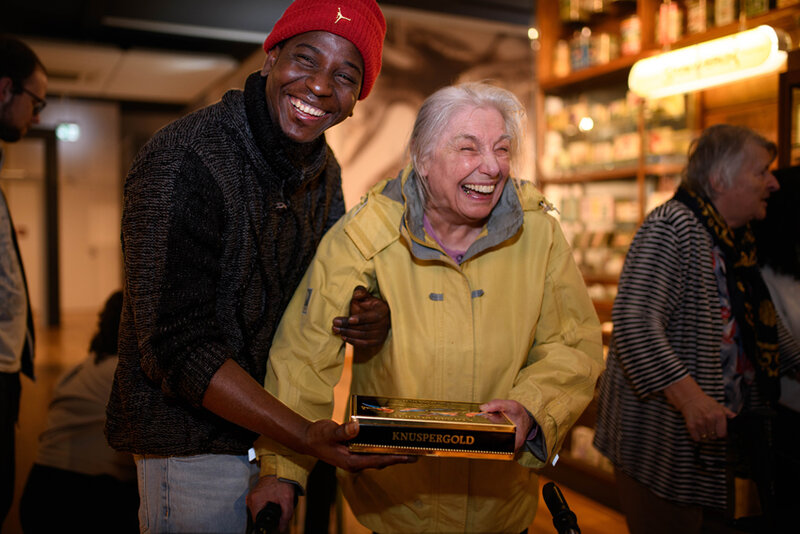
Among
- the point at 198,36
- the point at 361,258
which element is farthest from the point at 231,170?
the point at 198,36

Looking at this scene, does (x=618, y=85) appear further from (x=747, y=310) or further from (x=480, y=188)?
(x=480, y=188)

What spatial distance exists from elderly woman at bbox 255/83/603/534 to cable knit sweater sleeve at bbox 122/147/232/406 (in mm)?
258

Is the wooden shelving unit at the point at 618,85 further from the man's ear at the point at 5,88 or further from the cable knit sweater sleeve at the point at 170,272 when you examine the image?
the man's ear at the point at 5,88

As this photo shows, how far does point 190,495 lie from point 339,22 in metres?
1.12

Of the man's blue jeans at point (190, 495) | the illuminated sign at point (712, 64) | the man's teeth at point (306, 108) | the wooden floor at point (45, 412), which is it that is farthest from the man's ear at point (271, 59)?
the illuminated sign at point (712, 64)

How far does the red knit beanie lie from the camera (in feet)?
4.64

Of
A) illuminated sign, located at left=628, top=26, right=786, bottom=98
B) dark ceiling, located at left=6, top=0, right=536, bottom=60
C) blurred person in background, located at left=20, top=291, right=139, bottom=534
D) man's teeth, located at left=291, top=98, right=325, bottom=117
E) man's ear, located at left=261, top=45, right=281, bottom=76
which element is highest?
dark ceiling, located at left=6, top=0, right=536, bottom=60

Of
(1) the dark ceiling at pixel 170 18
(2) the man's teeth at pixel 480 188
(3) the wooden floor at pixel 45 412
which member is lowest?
(3) the wooden floor at pixel 45 412

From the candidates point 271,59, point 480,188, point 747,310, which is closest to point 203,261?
point 271,59

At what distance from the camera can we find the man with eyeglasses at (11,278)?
2.29 meters

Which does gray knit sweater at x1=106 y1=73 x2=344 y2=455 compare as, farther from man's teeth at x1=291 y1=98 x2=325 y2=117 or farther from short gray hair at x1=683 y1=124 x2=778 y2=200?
short gray hair at x1=683 y1=124 x2=778 y2=200

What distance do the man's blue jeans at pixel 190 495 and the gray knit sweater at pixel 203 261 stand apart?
0.13 ft

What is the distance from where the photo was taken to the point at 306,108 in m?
1.43

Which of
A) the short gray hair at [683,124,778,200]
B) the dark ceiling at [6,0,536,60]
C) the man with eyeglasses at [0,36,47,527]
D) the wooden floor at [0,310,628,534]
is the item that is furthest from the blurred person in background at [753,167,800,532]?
the dark ceiling at [6,0,536,60]
